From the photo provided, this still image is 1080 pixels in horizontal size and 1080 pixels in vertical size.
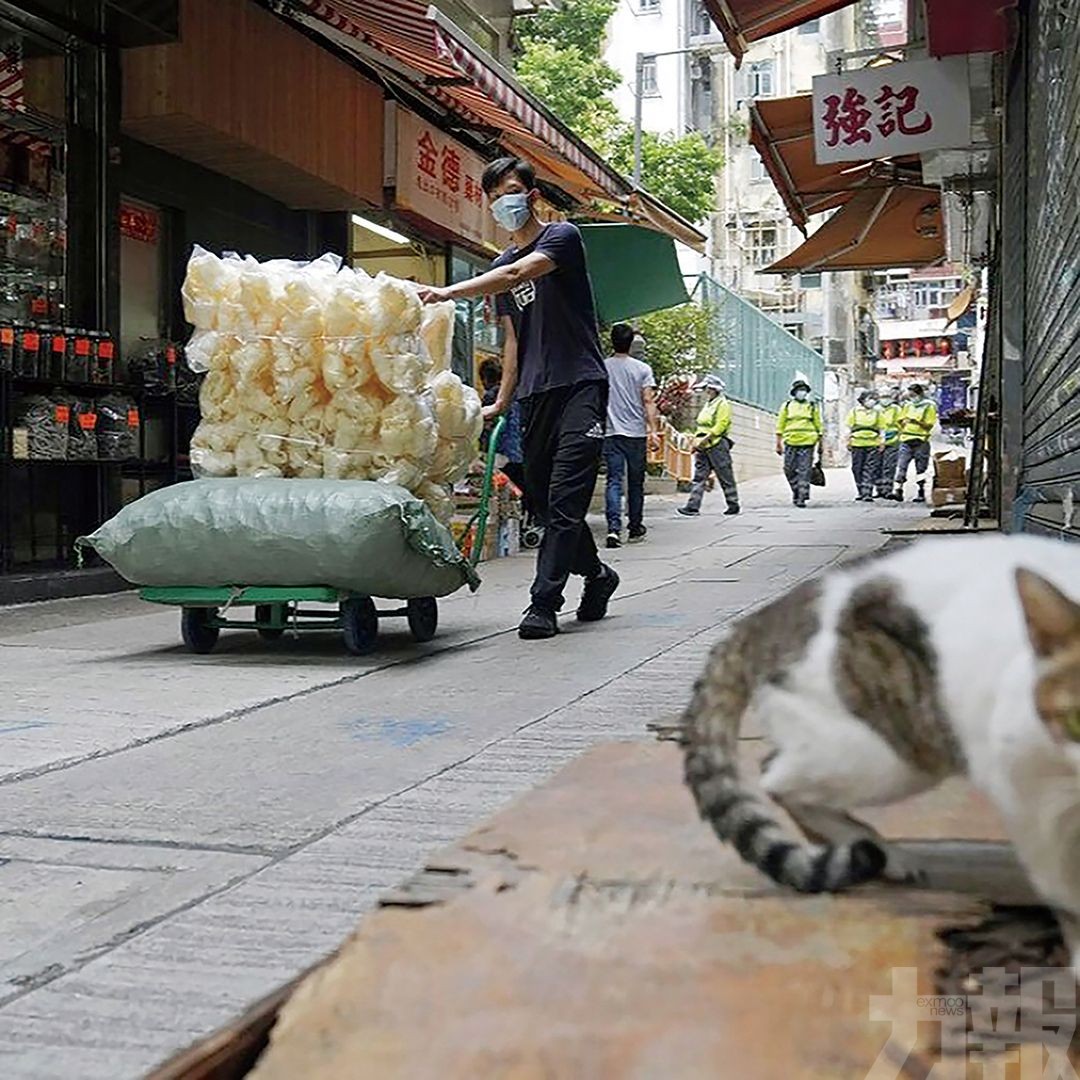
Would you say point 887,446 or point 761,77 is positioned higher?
point 761,77

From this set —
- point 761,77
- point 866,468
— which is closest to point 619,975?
point 866,468

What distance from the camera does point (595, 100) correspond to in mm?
23672

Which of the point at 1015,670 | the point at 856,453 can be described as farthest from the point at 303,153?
the point at 856,453

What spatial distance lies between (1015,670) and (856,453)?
19124 millimetres

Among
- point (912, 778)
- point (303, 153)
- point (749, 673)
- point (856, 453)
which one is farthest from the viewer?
point (856, 453)

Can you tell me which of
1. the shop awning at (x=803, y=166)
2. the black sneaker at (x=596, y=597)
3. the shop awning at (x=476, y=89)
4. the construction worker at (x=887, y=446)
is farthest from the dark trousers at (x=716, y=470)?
the black sneaker at (x=596, y=597)

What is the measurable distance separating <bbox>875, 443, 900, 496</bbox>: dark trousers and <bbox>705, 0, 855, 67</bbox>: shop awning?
11300 millimetres

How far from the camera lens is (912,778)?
4.43 feet

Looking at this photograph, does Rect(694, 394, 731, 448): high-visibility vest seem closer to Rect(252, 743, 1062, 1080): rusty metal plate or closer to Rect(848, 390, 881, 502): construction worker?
Rect(848, 390, 881, 502): construction worker

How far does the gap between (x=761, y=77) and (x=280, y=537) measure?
3828 cm

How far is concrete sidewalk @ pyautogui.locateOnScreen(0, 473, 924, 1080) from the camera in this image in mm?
2154

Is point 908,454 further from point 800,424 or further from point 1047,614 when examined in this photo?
point 1047,614

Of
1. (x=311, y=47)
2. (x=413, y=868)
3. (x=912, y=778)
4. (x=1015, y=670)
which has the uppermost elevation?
(x=311, y=47)

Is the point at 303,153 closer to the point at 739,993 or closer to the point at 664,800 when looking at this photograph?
the point at 664,800
